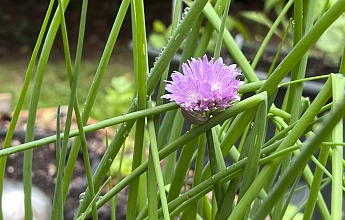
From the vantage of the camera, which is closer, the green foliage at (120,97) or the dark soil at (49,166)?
the dark soil at (49,166)

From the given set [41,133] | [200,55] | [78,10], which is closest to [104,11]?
[78,10]

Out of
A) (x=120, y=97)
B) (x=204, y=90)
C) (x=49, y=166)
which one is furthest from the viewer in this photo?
(x=120, y=97)

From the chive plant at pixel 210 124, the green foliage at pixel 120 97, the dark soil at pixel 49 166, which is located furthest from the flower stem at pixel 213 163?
the green foliage at pixel 120 97

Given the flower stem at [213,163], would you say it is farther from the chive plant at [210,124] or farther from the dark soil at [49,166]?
the dark soil at [49,166]

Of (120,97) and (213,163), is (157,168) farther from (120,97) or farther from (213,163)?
(120,97)

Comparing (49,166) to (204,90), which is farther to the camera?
(49,166)

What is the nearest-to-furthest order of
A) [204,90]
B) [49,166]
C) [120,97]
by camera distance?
[204,90] < [49,166] < [120,97]

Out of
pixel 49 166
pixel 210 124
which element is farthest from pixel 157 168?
pixel 49 166

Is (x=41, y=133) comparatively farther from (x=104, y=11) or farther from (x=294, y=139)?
(x=104, y=11)
